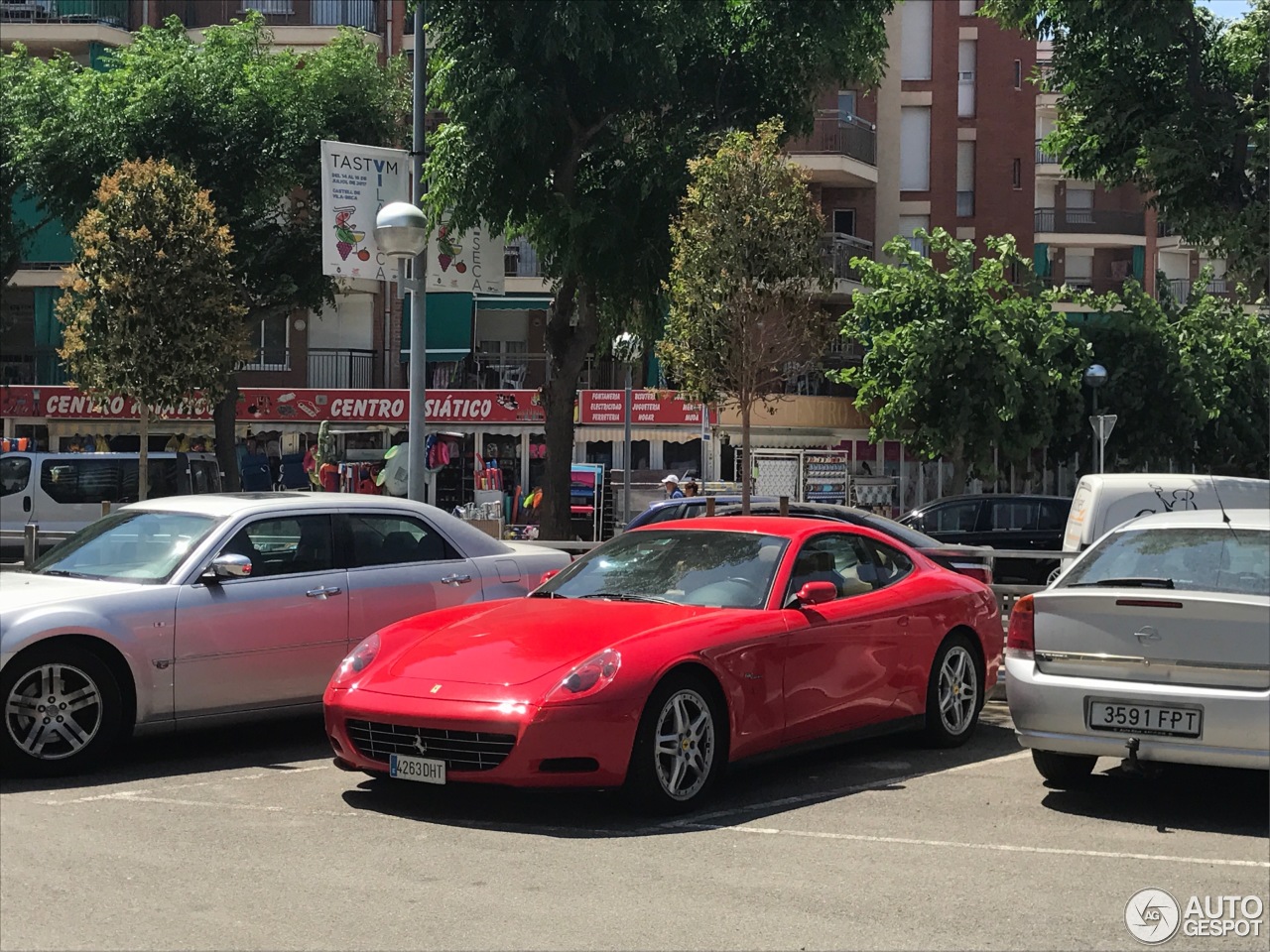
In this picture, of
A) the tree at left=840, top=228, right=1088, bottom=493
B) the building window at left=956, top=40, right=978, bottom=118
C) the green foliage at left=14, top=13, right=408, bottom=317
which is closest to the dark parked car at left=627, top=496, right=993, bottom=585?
the tree at left=840, top=228, right=1088, bottom=493

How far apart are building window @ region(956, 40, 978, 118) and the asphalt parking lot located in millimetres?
37271

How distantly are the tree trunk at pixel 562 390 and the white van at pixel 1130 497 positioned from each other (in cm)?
679

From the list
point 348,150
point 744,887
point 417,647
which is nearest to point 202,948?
point 744,887

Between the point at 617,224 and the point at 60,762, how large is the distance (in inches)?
483

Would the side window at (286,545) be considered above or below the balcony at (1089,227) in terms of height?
below

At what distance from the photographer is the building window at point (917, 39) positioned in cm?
4228

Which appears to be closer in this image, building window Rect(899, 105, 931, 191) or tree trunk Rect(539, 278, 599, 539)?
tree trunk Rect(539, 278, 599, 539)

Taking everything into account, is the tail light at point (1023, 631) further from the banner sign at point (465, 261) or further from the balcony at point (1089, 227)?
the balcony at point (1089, 227)

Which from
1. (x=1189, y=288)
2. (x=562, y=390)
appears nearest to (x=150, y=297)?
(x=562, y=390)

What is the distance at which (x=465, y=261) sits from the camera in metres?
19.2

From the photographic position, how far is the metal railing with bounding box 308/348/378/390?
39969mm

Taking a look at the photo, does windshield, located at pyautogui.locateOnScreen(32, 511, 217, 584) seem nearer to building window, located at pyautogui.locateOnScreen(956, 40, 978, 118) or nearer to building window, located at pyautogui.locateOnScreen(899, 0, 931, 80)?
building window, located at pyautogui.locateOnScreen(899, 0, 931, 80)

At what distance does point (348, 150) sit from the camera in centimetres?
1563

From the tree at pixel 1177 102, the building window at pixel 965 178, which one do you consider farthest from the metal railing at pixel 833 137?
the tree at pixel 1177 102
